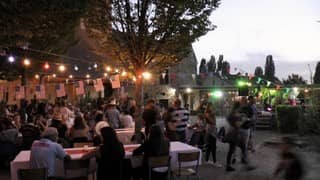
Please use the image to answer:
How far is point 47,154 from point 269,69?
39.6 m

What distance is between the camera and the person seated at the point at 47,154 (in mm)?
6582

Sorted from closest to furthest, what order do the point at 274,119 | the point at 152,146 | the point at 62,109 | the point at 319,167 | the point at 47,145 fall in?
1. the point at 319,167
2. the point at 47,145
3. the point at 152,146
4. the point at 62,109
5. the point at 274,119

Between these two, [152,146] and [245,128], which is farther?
[245,128]

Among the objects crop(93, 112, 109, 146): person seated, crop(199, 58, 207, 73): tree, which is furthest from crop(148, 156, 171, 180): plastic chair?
crop(199, 58, 207, 73): tree

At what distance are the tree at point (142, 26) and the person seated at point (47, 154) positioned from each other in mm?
4321

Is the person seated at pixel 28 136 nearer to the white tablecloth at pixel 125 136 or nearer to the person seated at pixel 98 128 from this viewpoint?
the person seated at pixel 98 128

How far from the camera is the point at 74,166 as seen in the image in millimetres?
6867

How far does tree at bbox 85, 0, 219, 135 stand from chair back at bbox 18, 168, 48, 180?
5.01m

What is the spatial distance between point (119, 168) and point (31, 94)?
1541cm

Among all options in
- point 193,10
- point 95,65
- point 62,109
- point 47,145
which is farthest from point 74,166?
point 95,65

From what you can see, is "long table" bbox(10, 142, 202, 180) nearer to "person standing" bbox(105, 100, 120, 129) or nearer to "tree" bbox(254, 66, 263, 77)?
"person standing" bbox(105, 100, 120, 129)

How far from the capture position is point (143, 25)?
1055cm

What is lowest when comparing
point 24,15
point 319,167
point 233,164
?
point 233,164

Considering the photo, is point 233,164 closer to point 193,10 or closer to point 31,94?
point 193,10
